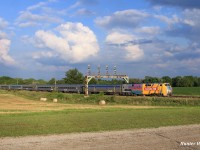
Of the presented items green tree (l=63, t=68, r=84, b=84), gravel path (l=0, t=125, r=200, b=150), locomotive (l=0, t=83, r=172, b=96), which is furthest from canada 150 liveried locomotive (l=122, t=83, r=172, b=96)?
green tree (l=63, t=68, r=84, b=84)

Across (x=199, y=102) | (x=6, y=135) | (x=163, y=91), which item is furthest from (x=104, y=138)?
(x=163, y=91)

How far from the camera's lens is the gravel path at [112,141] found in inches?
422

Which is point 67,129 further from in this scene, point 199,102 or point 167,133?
point 199,102

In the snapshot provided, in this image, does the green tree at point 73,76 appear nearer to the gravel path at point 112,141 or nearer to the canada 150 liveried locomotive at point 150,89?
the canada 150 liveried locomotive at point 150,89

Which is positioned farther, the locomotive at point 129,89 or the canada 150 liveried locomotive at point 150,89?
the locomotive at point 129,89

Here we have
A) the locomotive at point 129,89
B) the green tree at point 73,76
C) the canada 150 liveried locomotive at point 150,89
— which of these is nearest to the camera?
the canada 150 liveried locomotive at point 150,89

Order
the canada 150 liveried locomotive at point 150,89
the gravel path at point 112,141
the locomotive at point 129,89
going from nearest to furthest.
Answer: the gravel path at point 112,141, the canada 150 liveried locomotive at point 150,89, the locomotive at point 129,89

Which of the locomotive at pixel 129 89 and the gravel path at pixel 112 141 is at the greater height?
the locomotive at pixel 129 89

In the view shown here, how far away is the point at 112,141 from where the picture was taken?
11867 millimetres

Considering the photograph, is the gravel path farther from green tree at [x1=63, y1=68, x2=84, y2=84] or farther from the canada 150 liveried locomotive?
green tree at [x1=63, y1=68, x2=84, y2=84]

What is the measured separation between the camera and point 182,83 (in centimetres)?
14000

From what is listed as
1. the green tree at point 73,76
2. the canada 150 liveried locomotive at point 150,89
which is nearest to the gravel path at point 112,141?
the canada 150 liveried locomotive at point 150,89

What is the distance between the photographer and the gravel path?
10.7m

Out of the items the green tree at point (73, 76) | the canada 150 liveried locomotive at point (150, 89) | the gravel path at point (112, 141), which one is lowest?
the gravel path at point (112, 141)
